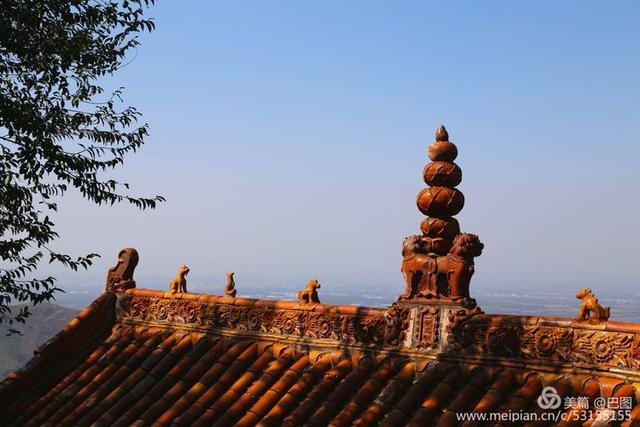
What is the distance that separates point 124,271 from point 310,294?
345 cm

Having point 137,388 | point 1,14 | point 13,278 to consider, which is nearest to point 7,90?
point 1,14

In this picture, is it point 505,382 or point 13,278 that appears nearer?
point 505,382

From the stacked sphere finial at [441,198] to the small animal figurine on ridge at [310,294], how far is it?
1550 millimetres

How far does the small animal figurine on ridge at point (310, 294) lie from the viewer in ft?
28.3

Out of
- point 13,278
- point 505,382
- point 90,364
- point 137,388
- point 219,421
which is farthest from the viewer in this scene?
point 13,278

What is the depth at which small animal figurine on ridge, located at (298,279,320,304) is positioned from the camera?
340 inches

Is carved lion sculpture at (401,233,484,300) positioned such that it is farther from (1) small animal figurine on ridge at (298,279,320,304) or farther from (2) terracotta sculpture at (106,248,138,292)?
(2) terracotta sculpture at (106,248,138,292)

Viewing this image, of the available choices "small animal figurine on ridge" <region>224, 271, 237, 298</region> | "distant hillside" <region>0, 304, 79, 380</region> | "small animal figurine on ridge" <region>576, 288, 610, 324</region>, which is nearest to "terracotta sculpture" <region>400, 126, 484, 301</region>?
"small animal figurine on ridge" <region>576, 288, 610, 324</region>

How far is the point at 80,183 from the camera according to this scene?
11.1 metres

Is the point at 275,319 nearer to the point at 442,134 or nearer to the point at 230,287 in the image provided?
the point at 230,287

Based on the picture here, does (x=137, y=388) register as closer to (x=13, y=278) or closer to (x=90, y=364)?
(x=90, y=364)

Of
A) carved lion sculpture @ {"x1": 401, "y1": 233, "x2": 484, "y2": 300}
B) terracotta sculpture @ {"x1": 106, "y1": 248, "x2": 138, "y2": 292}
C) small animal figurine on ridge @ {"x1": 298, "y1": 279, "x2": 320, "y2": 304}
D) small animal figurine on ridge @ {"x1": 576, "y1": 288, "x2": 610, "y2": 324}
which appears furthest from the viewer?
terracotta sculpture @ {"x1": 106, "y1": 248, "x2": 138, "y2": 292}

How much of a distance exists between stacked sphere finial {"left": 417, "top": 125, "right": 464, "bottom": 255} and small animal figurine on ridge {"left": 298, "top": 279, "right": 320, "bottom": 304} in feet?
5.09

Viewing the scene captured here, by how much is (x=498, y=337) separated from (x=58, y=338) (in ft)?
20.1
